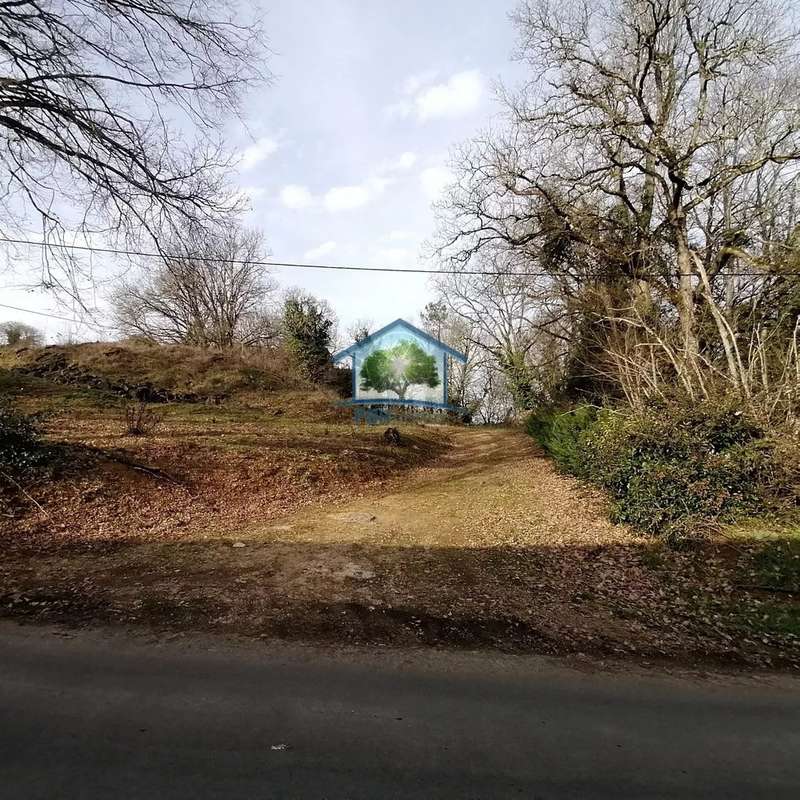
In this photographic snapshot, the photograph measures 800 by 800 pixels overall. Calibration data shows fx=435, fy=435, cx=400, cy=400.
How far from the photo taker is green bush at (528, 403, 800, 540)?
544cm

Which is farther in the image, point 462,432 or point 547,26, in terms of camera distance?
point 462,432

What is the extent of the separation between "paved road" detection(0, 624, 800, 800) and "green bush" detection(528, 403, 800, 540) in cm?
272

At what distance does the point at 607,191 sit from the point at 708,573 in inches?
423

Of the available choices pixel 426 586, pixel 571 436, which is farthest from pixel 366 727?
pixel 571 436

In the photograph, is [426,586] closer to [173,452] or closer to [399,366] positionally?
[173,452]

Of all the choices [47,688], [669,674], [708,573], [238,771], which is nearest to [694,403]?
[708,573]

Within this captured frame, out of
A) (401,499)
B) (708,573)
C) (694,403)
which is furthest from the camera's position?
(401,499)

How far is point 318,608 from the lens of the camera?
12.5 ft

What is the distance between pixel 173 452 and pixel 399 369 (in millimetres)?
11071

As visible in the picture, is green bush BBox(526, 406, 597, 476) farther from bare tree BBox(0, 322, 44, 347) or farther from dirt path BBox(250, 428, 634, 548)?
bare tree BBox(0, 322, 44, 347)

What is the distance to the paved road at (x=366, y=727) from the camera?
6.61 ft

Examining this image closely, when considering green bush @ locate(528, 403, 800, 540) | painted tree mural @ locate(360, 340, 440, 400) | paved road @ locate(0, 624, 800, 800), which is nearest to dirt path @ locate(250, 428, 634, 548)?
green bush @ locate(528, 403, 800, 540)

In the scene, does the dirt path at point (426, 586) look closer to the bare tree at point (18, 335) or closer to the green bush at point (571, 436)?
the green bush at point (571, 436)

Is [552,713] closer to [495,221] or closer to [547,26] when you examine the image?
[495,221]
